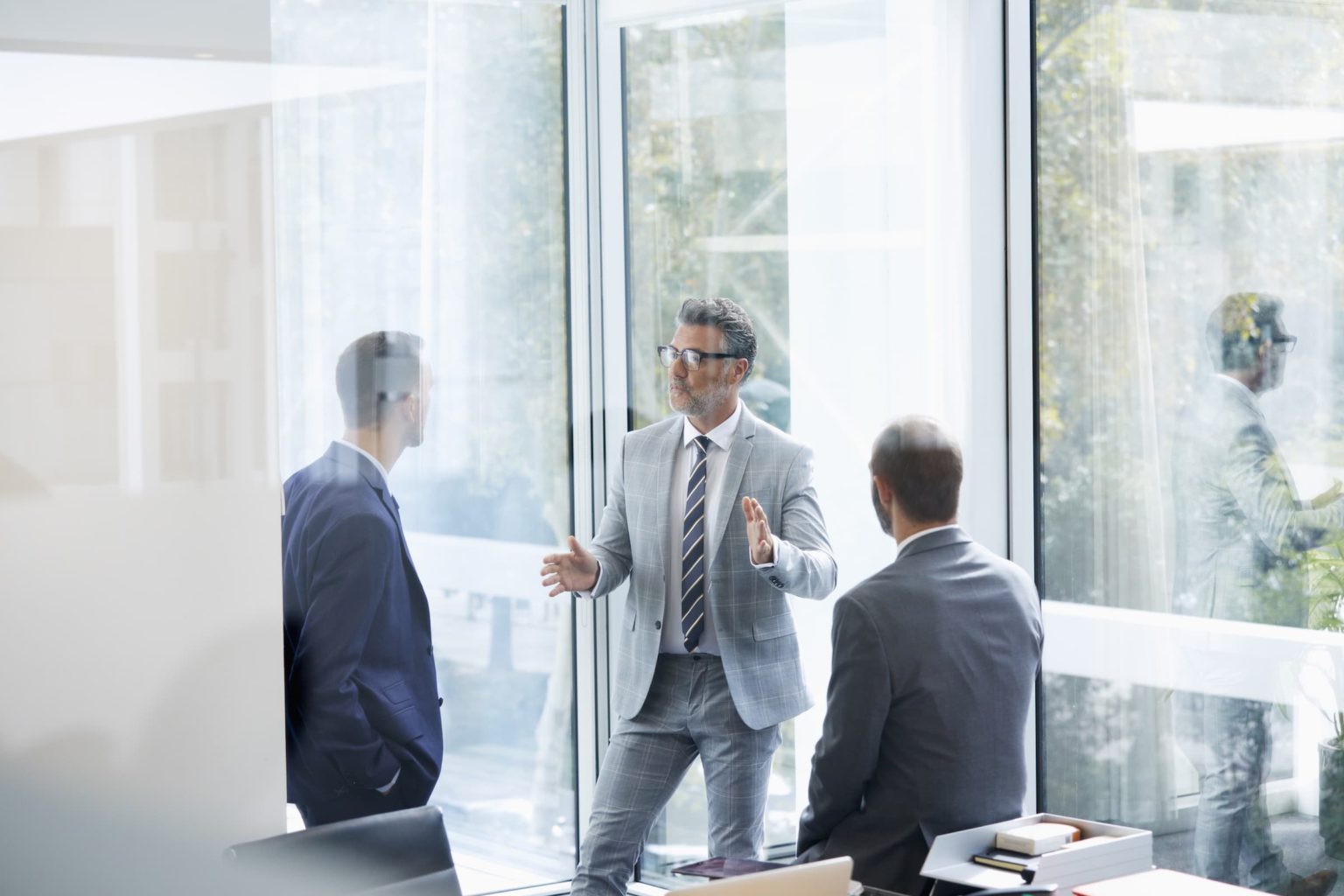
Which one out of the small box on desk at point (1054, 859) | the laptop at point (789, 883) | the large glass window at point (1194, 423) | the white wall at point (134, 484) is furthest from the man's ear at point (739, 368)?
the laptop at point (789, 883)

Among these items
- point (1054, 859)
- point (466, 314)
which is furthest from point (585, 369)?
point (1054, 859)

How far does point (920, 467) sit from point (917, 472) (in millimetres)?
17

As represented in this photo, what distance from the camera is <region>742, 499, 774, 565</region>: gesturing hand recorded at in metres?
3.35

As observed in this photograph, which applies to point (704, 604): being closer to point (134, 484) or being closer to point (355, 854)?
point (355, 854)

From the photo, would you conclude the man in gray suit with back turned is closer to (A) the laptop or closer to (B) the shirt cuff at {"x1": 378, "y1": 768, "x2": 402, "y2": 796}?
(A) the laptop

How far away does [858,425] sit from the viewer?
4520 mm

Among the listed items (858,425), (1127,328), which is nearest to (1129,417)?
(1127,328)

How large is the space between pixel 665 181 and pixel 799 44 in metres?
0.64

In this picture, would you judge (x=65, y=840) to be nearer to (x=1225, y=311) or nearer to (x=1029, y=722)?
(x=1029, y=722)

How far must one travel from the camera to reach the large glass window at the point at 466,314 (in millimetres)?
4043

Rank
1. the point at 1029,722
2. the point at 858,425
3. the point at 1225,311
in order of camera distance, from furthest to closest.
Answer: the point at 858,425
the point at 1029,722
the point at 1225,311

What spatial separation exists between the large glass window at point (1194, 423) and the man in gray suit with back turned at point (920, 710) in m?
1.21

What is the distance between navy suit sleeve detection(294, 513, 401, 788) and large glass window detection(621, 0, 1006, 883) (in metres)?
1.41

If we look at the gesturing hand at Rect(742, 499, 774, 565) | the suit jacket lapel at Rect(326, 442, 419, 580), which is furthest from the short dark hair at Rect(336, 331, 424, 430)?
the gesturing hand at Rect(742, 499, 774, 565)
